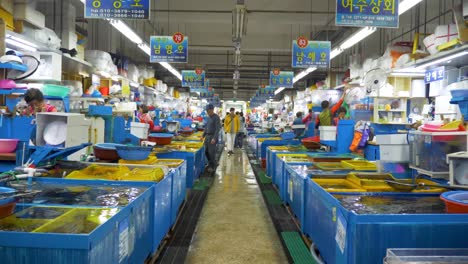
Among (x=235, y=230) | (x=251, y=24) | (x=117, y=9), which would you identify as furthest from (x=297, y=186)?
(x=251, y=24)

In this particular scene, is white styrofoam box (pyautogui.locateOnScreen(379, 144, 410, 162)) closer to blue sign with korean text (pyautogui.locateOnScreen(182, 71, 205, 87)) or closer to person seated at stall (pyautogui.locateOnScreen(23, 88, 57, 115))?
person seated at stall (pyautogui.locateOnScreen(23, 88, 57, 115))

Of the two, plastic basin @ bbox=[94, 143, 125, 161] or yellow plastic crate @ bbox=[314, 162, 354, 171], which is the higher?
plastic basin @ bbox=[94, 143, 125, 161]

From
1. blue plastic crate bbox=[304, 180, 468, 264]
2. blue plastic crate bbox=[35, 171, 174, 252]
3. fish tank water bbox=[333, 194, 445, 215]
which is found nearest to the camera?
blue plastic crate bbox=[304, 180, 468, 264]

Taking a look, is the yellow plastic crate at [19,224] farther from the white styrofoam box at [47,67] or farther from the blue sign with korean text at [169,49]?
the blue sign with korean text at [169,49]

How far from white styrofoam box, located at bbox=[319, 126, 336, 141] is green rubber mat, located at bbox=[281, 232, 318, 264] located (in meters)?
2.56

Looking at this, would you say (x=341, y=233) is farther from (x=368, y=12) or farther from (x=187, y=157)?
(x=368, y=12)

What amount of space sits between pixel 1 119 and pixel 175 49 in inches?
206

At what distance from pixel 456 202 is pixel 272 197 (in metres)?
4.50

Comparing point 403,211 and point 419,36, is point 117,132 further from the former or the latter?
point 419,36

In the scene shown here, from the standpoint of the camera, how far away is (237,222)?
544 cm

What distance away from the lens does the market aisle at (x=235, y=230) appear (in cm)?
415

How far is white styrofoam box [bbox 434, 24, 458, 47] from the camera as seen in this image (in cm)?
750

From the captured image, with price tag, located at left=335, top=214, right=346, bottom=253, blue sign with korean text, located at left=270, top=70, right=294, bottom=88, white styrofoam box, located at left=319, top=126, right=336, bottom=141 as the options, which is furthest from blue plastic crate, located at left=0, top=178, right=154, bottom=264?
blue sign with korean text, located at left=270, top=70, right=294, bottom=88

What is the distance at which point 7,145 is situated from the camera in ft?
12.8
